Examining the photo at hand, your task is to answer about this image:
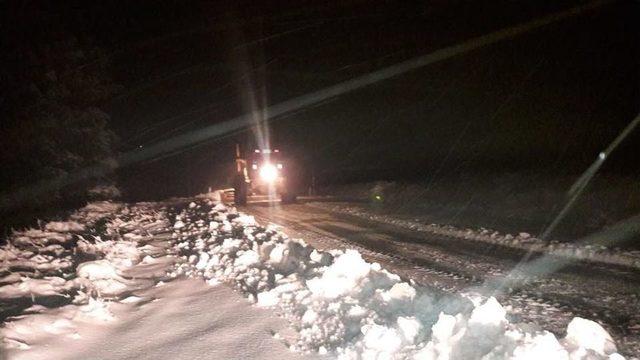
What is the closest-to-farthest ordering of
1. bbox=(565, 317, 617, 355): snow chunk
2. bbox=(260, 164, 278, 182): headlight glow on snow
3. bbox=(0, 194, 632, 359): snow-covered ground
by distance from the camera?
1. bbox=(565, 317, 617, 355): snow chunk
2. bbox=(0, 194, 632, 359): snow-covered ground
3. bbox=(260, 164, 278, 182): headlight glow on snow

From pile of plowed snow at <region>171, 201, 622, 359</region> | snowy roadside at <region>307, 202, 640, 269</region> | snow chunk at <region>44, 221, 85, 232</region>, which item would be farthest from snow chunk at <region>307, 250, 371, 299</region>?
snow chunk at <region>44, 221, 85, 232</region>

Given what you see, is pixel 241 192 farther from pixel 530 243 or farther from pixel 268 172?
pixel 530 243

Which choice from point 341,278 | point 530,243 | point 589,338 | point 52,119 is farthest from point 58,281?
point 52,119

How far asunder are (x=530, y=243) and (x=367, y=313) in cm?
660

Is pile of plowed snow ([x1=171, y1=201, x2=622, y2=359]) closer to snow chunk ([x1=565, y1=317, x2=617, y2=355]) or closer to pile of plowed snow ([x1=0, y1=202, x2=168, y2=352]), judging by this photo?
snow chunk ([x1=565, y1=317, x2=617, y2=355])

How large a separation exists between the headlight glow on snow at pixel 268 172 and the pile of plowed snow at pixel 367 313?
10.1 m

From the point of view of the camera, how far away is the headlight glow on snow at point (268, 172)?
68.5 feet

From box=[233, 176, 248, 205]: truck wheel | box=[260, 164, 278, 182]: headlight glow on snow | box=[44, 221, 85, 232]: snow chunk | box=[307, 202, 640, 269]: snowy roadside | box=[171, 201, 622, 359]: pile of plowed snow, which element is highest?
box=[260, 164, 278, 182]: headlight glow on snow

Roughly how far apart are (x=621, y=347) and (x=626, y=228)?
8948 mm

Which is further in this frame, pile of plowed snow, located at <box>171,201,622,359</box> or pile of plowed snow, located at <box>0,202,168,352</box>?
pile of plowed snow, located at <box>0,202,168,352</box>

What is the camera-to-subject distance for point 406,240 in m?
12.6

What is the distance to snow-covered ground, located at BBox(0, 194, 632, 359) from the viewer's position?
526 centimetres

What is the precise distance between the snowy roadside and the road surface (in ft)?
1.39

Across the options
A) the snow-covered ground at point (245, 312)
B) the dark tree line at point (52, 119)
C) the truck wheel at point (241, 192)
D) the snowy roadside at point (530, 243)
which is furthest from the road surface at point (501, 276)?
the dark tree line at point (52, 119)
